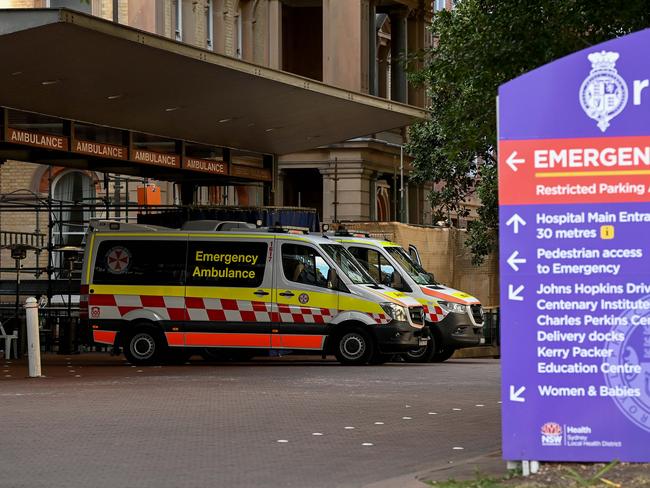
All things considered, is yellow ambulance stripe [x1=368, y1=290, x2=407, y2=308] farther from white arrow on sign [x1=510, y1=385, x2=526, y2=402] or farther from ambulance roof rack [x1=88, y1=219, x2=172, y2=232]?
white arrow on sign [x1=510, y1=385, x2=526, y2=402]

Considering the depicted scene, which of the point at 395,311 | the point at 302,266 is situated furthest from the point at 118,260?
the point at 395,311

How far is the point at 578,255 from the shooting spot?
9180 millimetres

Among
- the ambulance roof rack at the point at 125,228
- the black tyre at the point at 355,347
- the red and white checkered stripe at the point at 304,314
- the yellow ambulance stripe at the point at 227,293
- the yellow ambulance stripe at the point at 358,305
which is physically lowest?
the black tyre at the point at 355,347

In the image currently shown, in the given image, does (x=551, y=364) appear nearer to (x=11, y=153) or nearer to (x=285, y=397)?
(x=285, y=397)

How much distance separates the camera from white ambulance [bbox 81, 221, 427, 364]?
80.6 feet

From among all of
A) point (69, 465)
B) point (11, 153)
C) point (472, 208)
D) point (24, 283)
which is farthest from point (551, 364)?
point (472, 208)

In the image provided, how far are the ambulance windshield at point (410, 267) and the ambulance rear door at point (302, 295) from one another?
9.48 feet

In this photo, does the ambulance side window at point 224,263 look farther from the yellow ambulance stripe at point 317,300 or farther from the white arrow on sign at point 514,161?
the white arrow on sign at point 514,161

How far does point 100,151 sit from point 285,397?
34.0ft

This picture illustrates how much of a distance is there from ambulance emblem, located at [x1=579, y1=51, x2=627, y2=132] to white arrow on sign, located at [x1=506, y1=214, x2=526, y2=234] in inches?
28.2

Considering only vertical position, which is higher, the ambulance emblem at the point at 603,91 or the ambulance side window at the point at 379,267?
the ambulance emblem at the point at 603,91

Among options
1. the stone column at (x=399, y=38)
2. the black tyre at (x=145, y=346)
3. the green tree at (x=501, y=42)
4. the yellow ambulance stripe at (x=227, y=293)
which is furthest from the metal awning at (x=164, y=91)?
the stone column at (x=399, y=38)

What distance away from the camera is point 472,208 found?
69.6 meters

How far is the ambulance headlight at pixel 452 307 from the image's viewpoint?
27.2 metres
